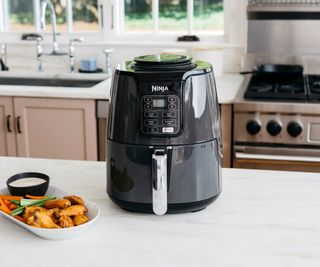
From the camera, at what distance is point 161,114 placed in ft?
4.11

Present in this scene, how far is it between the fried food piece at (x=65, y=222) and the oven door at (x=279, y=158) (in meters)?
1.58

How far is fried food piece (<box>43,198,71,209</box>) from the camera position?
4.08ft

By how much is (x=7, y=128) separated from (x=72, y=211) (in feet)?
6.28

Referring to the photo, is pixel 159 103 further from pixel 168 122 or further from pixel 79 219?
pixel 79 219

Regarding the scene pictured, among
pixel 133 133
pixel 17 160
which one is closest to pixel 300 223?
pixel 133 133

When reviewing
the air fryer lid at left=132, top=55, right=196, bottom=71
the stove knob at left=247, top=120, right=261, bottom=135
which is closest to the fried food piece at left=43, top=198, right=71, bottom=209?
the air fryer lid at left=132, top=55, right=196, bottom=71

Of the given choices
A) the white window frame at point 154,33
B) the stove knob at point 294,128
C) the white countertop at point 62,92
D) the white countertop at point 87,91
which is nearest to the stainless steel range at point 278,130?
the stove knob at point 294,128

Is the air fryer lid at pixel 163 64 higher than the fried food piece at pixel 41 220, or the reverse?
the air fryer lid at pixel 163 64

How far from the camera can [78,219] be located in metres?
1.21

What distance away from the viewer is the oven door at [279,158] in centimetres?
261

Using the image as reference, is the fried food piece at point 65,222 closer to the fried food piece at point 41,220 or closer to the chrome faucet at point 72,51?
the fried food piece at point 41,220

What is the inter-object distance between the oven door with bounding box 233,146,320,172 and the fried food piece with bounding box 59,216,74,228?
1.58 metres

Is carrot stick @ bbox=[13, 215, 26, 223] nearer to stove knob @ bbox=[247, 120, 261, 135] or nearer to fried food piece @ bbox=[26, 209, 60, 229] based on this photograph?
fried food piece @ bbox=[26, 209, 60, 229]

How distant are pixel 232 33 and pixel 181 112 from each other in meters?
2.20
